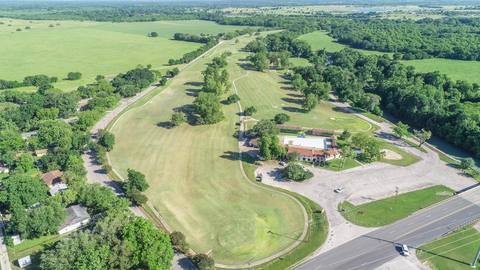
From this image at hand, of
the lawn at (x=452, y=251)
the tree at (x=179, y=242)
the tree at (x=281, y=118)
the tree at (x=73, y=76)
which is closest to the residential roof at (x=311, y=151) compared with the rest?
the tree at (x=281, y=118)

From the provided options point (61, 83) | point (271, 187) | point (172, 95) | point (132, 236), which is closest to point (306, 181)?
point (271, 187)

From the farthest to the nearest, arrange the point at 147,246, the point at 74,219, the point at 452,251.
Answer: the point at 74,219
the point at 452,251
the point at 147,246

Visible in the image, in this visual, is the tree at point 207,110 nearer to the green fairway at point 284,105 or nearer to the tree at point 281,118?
the green fairway at point 284,105

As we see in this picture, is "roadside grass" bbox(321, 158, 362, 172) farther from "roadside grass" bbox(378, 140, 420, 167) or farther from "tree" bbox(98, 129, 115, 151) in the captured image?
"tree" bbox(98, 129, 115, 151)

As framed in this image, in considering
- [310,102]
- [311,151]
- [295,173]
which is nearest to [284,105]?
[310,102]

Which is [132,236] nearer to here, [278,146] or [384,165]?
[278,146]

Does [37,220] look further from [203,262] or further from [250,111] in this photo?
[250,111]
